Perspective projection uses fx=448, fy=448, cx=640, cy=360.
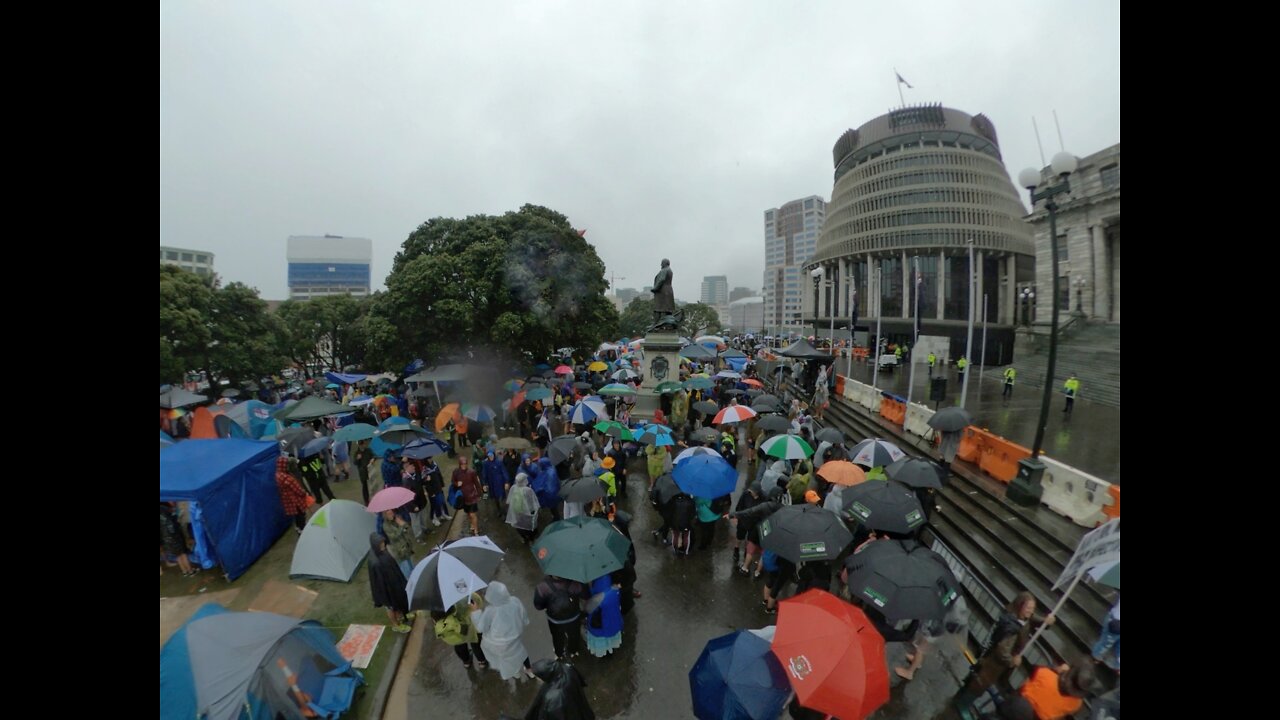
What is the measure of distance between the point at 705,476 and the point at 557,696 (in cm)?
411

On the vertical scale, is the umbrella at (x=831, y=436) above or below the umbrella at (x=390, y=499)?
above

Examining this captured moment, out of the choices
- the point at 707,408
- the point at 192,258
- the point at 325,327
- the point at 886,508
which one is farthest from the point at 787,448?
the point at 192,258

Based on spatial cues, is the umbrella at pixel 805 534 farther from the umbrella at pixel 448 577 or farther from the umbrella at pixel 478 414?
the umbrella at pixel 478 414

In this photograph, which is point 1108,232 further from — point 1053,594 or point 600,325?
point 1053,594

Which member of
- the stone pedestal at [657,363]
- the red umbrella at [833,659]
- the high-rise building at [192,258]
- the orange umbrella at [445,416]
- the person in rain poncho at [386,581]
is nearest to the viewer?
the red umbrella at [833,659]

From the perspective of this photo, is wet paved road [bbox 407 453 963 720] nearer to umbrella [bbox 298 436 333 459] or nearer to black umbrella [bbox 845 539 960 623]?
black umbrella [bbox 845 539 960 623]

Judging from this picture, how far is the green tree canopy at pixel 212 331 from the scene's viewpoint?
17.5 meters

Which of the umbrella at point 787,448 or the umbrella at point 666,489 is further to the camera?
the umbrella at point 787,448

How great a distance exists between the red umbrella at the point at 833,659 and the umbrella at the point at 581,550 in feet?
6.93

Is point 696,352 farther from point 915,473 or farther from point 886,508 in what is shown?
point 886,508

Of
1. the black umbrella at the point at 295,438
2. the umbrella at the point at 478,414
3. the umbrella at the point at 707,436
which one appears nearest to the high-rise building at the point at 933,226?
the umbrella at the point at 707,436

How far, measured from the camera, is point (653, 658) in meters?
5.75

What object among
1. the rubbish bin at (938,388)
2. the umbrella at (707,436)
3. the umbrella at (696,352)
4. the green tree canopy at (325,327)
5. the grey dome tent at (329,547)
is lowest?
the grey dome tent at (329,547)
